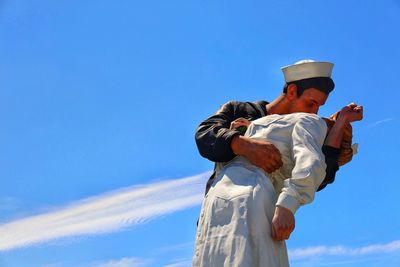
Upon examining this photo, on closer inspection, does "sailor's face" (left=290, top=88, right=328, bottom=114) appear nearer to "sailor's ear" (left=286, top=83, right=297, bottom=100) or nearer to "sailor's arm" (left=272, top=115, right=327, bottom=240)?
"sailor's ear" (left=286, top=83, right=297, bottom=100)

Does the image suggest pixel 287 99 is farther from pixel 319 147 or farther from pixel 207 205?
pixel 207 205

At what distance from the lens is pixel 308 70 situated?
562 centimetres

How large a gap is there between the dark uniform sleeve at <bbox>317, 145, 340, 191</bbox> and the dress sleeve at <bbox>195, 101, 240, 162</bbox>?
2.19ft

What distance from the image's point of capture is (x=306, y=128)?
205 inches

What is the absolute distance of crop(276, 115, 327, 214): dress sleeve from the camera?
4859 mm

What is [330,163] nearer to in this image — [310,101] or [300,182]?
[310,101]

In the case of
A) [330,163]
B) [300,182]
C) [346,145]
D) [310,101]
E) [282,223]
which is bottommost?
[282,223]

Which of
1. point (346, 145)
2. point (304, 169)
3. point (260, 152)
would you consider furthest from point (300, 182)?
point (346, 145)

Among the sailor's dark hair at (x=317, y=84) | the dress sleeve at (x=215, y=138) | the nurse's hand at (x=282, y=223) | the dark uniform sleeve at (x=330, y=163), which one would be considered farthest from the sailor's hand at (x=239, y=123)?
the nurse's hand at (x=282, y=223)

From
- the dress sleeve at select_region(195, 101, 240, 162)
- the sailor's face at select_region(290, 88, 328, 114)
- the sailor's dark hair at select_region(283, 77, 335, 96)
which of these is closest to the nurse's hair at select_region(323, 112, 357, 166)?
the sailor's face at select_region(290, 88, 328, 114)

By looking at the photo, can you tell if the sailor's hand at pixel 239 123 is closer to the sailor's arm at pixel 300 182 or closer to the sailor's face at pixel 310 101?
the sailor's face at pixel 310 101

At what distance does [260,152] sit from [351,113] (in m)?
0.80

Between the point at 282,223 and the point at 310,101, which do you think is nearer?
the point at 282,223

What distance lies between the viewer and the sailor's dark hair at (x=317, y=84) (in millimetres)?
5590
